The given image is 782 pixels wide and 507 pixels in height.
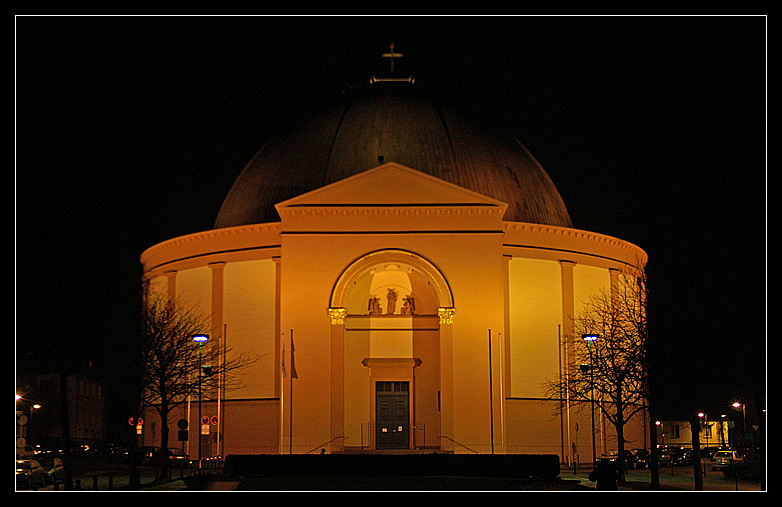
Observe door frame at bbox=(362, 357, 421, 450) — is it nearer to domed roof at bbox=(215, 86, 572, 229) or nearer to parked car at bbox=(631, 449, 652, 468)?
domed roof at bbox=(215, 86, 572, 229)

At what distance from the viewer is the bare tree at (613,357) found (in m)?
40.9

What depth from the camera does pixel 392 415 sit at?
178 ft

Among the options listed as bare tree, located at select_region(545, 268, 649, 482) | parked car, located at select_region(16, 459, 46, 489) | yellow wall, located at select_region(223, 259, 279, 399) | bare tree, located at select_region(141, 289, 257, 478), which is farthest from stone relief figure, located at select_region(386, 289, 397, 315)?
parked car, located at select_region(16, 459, 46, 489)

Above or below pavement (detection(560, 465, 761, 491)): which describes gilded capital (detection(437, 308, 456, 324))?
above

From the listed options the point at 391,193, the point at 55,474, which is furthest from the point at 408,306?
the point at 55,474

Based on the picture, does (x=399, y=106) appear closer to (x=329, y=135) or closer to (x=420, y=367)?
(x=329, y=135)

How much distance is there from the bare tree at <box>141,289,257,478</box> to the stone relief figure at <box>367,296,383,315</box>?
6.38m

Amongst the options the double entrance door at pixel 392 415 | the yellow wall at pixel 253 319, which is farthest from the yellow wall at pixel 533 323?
the yellow wall at pixel 253 319

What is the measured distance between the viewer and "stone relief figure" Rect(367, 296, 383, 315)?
55.1m

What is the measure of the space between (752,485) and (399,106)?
102 feet

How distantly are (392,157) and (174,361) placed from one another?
720 inches

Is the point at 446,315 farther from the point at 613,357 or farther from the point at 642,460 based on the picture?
the point at 642,460

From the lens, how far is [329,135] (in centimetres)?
5969

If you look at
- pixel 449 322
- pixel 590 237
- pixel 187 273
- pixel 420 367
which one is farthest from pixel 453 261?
pixel 187 273
